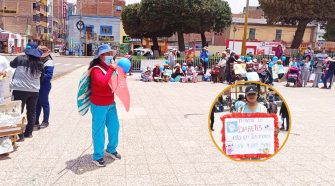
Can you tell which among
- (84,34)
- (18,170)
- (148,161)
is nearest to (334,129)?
(148,161)

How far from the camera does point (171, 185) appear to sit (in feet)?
13.6

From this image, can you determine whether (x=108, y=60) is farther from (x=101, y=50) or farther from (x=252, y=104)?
(x=252, y=104)

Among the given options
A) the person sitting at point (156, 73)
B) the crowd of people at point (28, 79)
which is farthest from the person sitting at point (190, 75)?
the crowd of people at point (28, 79)

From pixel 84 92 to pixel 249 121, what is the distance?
7.46 feet

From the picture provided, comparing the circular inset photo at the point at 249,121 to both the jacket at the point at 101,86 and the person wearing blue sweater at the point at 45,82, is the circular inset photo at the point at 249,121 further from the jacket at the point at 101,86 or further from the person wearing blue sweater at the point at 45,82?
the person wearing blue sweater at the point at 45,82

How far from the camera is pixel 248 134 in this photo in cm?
371

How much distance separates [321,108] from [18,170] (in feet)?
28.4

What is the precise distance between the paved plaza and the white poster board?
0.73m

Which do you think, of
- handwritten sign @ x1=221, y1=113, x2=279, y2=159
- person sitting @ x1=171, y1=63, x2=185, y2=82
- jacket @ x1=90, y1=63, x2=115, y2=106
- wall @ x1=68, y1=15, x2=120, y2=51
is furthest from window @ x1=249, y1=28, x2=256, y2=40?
handwritten sign @ x1=221, y1=113, x2=279, y2=159

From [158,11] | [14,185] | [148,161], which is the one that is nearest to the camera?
[14,185]

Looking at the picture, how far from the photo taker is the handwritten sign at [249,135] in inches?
145

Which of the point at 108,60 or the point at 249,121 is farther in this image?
the point at 108,60

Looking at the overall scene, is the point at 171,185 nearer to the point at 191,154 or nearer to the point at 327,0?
the point at 191,154

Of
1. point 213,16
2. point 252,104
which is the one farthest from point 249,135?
point 213,16
